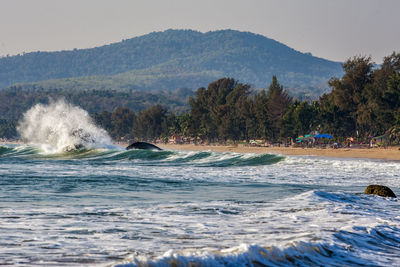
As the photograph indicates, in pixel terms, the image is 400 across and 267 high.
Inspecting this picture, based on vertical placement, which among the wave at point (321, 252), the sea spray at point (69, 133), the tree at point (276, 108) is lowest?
the wave at point (321, 252)

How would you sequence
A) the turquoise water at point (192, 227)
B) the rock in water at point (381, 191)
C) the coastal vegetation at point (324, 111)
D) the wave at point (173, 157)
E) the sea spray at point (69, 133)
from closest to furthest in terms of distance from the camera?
1. the turquoise water at point (192, 227)
2. the rock in water at point (381, 191)
3. the wave at point (173, 157)
4. the sea spray at point (69, 133)
5. the coastal vegetation at point (324, 111)

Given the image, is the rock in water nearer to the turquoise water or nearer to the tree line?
the turquoise water

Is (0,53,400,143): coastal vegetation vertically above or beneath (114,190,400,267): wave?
above

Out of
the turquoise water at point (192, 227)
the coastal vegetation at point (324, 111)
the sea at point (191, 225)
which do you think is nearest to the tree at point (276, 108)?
the coastal vegetation at point (324, 111)

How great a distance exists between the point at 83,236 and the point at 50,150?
2594 inches

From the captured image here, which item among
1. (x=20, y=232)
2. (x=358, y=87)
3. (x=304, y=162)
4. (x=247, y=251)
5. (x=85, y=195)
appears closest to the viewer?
(x=247, y=251)

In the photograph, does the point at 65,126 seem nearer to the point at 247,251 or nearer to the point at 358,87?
the point at 358,87

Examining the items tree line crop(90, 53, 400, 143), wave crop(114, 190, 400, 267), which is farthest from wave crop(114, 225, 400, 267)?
tree line crop(90, 53, 400, 143)

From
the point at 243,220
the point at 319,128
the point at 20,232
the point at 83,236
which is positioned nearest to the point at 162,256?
→ the point at 83,236

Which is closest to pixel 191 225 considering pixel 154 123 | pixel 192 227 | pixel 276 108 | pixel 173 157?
pixel 192 227

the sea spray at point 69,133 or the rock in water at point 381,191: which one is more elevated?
the sea spray at point 69,133

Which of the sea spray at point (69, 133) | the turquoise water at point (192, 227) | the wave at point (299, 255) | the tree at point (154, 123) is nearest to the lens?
the wave at point (299, 255)

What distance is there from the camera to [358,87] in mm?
113312

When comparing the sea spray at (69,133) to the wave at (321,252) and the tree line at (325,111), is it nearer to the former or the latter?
the tree line at (325,111)
